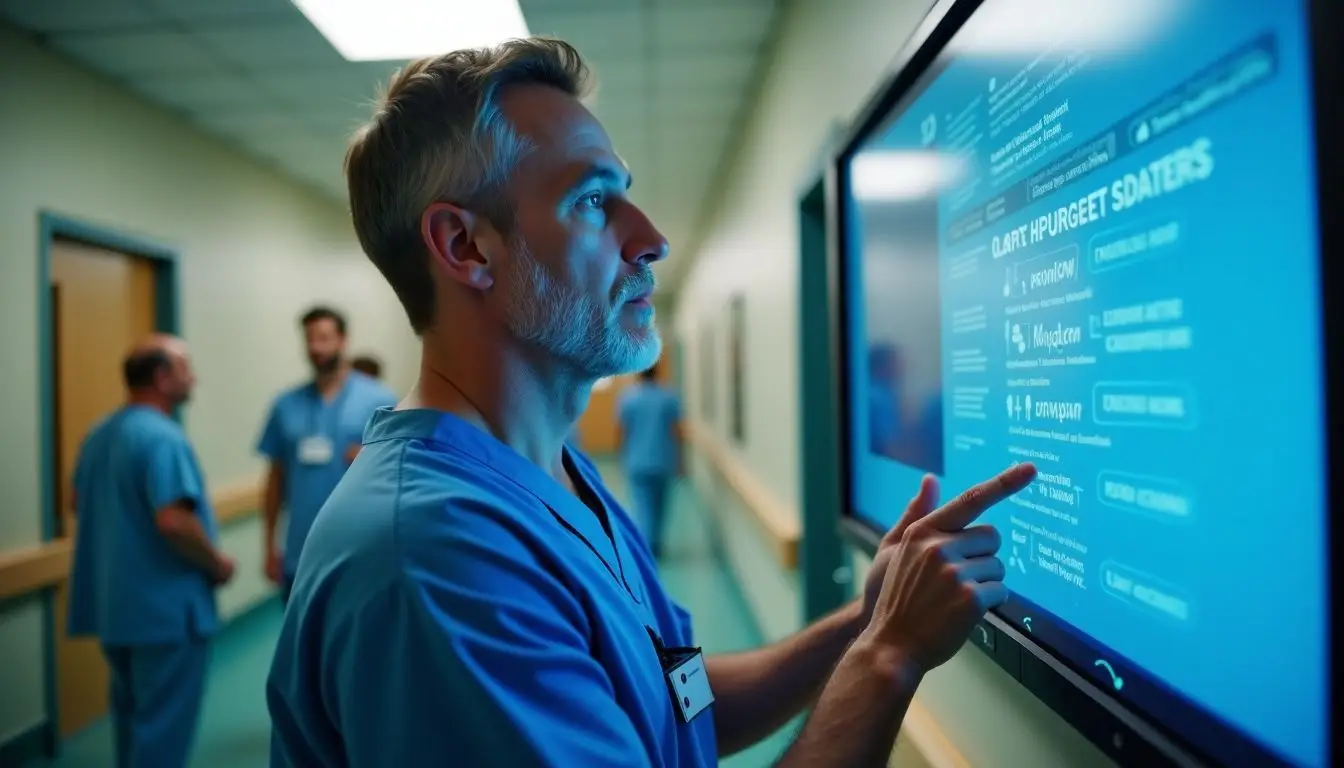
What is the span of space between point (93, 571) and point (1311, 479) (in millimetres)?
3143

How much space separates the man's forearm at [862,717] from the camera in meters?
0.70

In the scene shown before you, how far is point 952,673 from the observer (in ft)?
4.27

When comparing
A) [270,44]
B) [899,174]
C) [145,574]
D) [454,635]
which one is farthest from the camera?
[270,44]

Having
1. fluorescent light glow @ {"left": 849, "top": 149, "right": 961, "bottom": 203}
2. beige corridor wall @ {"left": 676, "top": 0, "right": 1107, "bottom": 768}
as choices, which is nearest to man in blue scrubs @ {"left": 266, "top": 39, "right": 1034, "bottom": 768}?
beige corridor wall @ {"left": 676, "top": 0, "right": 1107, "bottom": 768}

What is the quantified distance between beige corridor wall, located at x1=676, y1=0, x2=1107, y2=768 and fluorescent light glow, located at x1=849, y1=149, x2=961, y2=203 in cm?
20

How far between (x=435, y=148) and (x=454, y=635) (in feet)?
2.03

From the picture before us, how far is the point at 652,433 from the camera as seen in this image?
536 cm

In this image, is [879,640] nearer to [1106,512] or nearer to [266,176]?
[1106,512]

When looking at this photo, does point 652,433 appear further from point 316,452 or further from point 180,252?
point 180,252

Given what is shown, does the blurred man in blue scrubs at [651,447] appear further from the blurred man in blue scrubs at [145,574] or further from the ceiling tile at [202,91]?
the blurred man in blue scrubs at [145,574]

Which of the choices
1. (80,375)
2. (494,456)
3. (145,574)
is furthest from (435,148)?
(80,375)

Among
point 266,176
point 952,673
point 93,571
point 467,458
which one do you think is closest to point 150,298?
point 266,176

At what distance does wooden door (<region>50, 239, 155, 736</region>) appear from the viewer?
10.1ft

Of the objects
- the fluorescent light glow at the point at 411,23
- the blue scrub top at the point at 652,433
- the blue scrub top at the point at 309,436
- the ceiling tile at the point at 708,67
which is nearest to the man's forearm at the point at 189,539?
the blue scrub top at the point at 309,436
